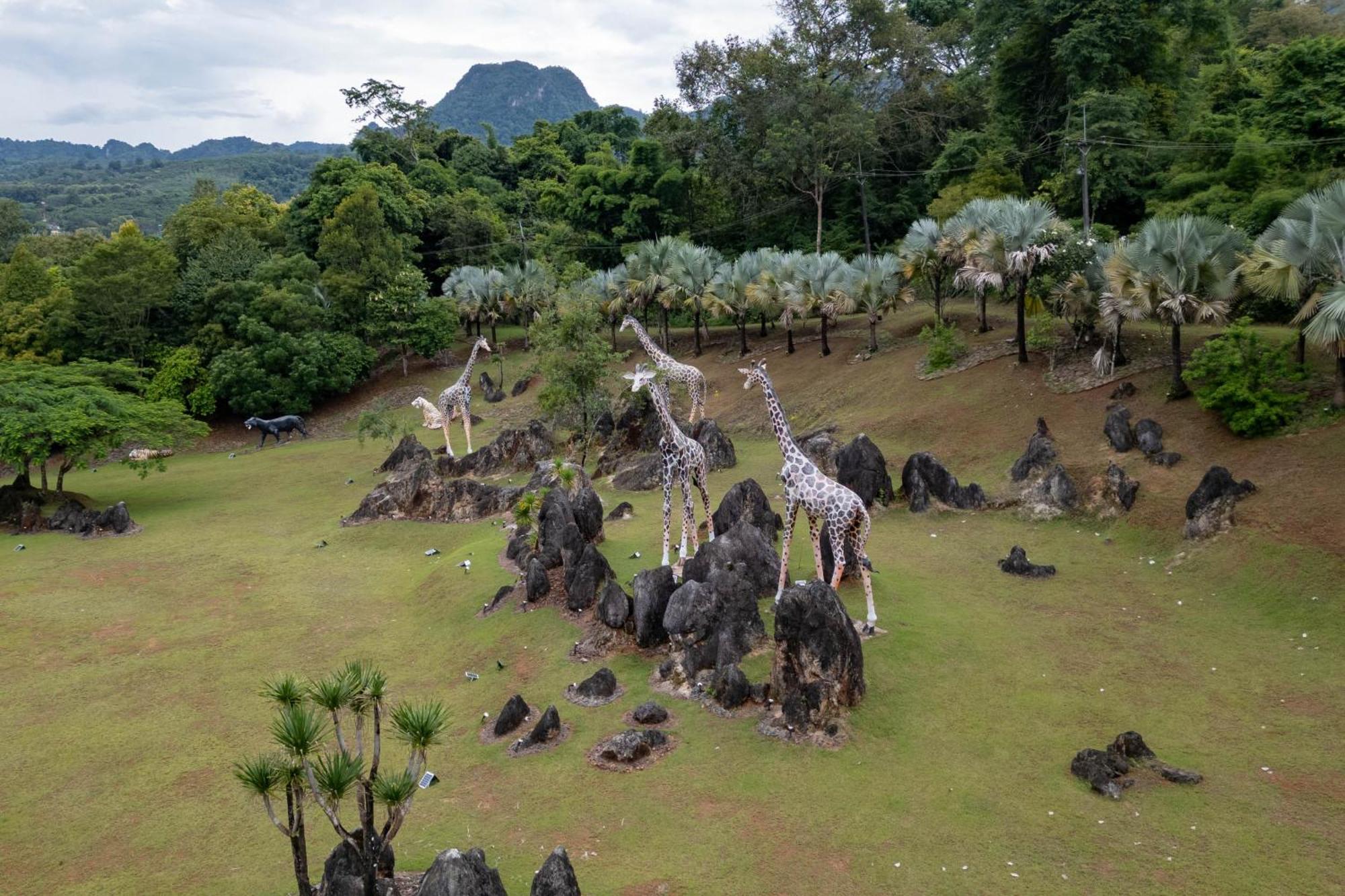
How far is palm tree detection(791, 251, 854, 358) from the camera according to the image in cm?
3888

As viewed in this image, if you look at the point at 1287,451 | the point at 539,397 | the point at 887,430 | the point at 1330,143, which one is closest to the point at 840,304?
the point at 887,430

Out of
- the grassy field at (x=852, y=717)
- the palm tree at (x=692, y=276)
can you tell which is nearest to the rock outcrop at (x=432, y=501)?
the grassy field at (x=852, y=717)

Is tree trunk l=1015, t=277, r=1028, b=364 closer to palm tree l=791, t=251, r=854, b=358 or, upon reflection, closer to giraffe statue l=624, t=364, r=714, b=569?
palm tree l=791, t=251, r=854, b=358

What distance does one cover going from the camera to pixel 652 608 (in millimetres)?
16734

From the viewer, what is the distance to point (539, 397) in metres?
32.9

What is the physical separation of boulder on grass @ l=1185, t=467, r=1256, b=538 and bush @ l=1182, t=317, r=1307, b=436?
8.41 feet

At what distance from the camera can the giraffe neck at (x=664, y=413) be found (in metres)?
20.3

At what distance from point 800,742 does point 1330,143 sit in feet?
96.1

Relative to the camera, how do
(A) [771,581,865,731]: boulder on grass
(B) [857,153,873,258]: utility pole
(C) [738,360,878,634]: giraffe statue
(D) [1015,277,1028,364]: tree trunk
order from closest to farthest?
(A) [771,581,865,731]: boulder on grass < (C) [738,360,878,634]: giraffe statue < (D) [1015,277,1028,364]: tree trunk < (B) [857,153,873,258]: utility pole

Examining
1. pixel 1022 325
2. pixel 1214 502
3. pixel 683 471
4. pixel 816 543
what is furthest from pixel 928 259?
pixel 816 543

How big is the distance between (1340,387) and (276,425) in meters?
42.5

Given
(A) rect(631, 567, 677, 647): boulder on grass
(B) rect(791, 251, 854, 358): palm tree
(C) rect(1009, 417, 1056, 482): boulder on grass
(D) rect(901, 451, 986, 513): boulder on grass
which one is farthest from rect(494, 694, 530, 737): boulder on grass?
(B) rect(791, 251, 854, 358): palm tree

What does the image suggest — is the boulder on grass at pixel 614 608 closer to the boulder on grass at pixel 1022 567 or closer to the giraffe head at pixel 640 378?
the giraffe head at pixel 640 378

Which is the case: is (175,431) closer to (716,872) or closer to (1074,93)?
(716,872)
